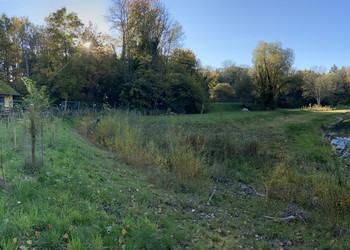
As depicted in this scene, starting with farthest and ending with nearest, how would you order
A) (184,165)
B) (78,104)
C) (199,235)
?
(78,104)
(184,165)
(199,235)

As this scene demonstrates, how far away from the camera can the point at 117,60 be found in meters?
33.2

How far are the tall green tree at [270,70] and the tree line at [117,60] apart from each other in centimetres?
15

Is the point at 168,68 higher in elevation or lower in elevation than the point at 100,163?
higher

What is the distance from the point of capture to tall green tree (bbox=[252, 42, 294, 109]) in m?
43.6

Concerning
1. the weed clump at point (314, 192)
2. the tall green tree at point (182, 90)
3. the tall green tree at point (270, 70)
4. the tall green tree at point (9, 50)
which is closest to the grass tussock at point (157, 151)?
the weed clump at point (314, 192)

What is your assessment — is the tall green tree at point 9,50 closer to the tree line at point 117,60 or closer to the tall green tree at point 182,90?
the tree line at point 117,60

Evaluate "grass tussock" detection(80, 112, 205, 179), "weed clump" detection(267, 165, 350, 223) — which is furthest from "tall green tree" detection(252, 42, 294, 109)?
"weed clump" detection(267, 165, 350, 223)

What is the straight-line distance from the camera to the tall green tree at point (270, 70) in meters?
43.6

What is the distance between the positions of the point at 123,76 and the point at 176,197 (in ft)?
91.0

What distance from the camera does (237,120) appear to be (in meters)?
23.8

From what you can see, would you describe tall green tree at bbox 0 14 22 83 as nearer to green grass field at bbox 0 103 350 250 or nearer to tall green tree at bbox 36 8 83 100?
tall green tree at bbox 36 8 83 100

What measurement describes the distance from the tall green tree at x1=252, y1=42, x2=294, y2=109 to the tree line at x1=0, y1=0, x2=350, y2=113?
153 mm

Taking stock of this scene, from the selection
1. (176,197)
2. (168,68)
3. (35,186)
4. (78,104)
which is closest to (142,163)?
(176,197)

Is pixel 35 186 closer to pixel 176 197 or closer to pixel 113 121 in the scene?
pixel 176 197
